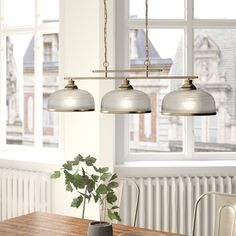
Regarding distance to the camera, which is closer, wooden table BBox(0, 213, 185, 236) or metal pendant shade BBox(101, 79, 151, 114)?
metal pendant shade BBox(101, 79, 151, 114)

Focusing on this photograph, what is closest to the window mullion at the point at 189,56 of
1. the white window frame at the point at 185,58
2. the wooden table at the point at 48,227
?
the white window frame at the point at 185,58

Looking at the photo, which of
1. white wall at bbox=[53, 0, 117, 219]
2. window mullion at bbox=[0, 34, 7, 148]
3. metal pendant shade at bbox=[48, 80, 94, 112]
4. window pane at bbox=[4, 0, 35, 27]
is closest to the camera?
metal pendant shade at bbox=[48, 80, 94, 112]

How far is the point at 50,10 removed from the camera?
4703 millimetres

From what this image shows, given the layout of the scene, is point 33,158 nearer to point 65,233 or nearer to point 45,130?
point 45,130

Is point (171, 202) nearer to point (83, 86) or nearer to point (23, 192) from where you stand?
point (83, 86)

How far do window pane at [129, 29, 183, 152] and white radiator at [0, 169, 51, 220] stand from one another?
0.88 m

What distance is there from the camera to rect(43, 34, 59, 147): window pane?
4.70 metres

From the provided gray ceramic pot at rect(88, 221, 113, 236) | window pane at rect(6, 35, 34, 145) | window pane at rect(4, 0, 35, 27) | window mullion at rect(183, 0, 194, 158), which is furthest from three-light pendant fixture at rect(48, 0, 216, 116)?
window pane at rect(4, 0, 35, 27)

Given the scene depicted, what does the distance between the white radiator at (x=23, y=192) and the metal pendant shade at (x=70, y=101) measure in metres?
2.16

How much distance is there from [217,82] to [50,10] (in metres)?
1.74

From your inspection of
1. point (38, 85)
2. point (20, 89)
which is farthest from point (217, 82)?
point (20, 89)

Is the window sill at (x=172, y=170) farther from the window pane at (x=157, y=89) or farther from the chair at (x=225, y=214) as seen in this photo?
the chair at (x=225, y=214)

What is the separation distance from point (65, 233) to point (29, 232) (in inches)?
8.0

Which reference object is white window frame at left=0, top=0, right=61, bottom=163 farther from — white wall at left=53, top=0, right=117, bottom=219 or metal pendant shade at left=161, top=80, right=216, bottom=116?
metal pendant shade at left=161, top=80, right=216, bottom=116
